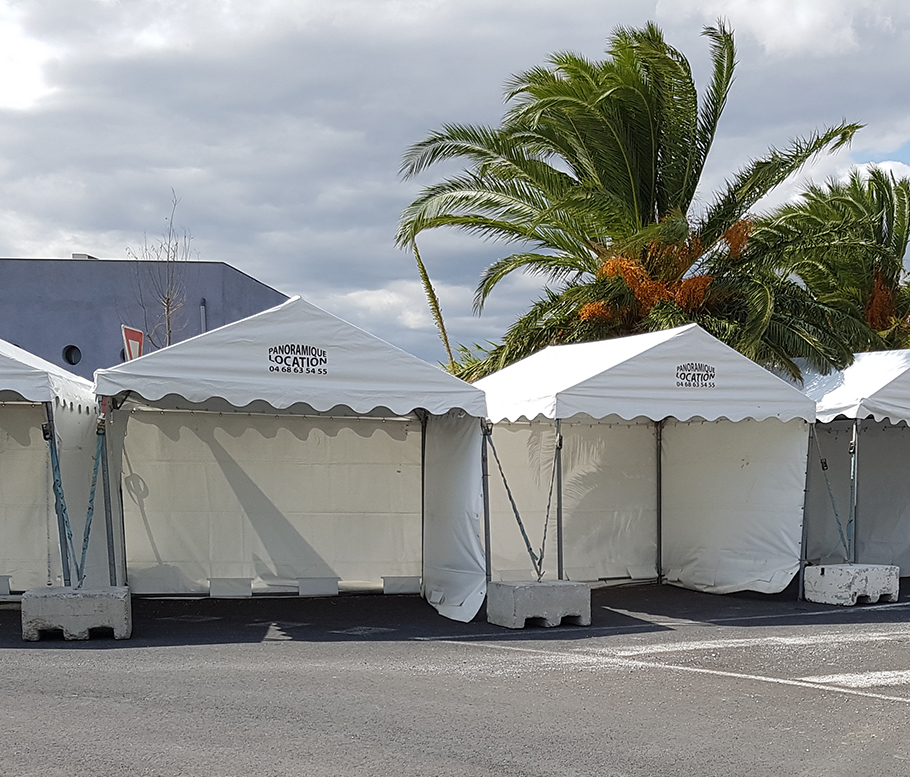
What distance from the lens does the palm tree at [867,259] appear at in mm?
18062

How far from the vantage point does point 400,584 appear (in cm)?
1317

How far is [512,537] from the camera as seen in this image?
527 inches

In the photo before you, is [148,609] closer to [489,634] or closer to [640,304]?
[489,634]

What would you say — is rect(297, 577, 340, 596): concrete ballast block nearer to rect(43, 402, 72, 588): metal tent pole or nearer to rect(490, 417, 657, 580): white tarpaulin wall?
rect(490, 417, 657, 580): white tarpaulin wall

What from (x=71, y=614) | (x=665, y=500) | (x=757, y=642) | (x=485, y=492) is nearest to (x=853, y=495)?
(x=665, y=500)

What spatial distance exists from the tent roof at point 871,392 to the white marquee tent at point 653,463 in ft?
2.65

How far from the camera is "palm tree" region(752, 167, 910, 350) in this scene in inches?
711

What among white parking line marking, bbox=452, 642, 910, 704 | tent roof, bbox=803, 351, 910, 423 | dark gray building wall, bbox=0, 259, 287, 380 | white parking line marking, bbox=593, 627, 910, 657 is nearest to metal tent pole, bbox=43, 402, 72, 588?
white parking line marking, bbox=452, 642, 910, 704

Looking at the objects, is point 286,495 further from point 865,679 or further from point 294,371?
point 865,679

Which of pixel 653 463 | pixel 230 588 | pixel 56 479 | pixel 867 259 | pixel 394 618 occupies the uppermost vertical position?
pixel 867 259

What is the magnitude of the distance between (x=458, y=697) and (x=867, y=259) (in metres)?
15.4

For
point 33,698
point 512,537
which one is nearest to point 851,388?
point 512,537

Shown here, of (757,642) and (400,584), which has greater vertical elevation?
(400,584)

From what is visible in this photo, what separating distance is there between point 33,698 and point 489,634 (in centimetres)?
439
